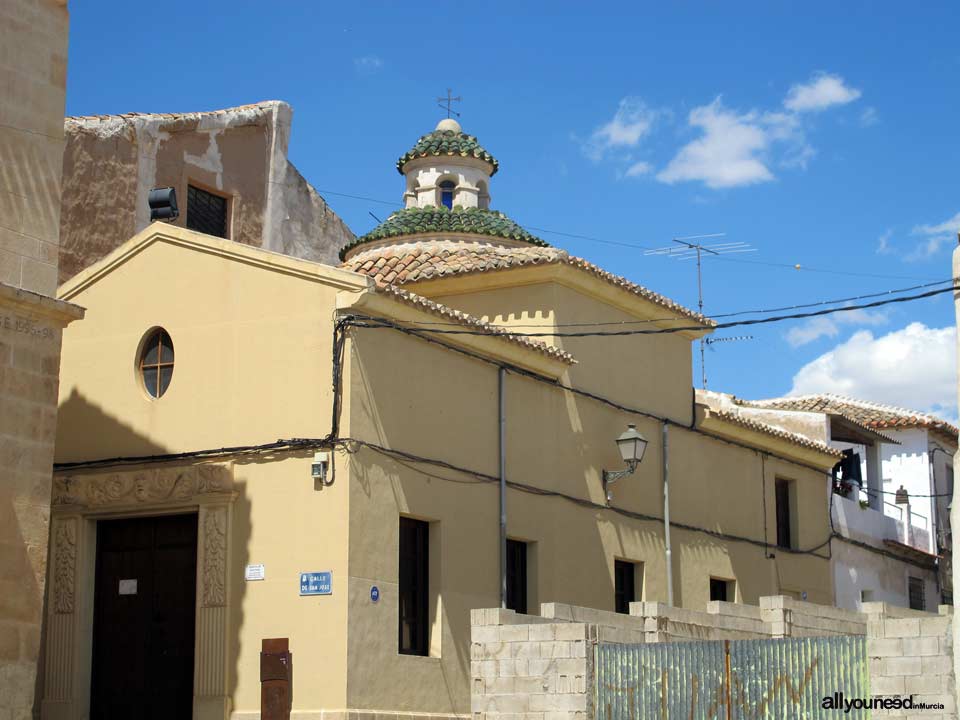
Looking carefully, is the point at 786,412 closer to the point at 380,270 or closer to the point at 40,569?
the point at 380,270

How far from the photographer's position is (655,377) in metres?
20.9

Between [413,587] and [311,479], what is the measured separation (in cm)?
182

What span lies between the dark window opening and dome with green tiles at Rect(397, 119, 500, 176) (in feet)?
1.39

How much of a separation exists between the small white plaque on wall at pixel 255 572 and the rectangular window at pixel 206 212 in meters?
8.14

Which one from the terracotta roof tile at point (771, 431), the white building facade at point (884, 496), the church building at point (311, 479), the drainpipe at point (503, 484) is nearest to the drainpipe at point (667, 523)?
the church building at point (311, 479)

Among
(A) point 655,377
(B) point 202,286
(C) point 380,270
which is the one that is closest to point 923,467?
(A) point 655,377

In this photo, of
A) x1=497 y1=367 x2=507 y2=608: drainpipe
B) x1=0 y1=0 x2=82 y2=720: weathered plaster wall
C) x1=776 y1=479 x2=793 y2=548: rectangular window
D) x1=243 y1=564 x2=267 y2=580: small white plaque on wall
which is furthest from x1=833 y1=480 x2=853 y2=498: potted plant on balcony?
x1=0 y1=0 x2=82 y2=720: weathered plaster wall

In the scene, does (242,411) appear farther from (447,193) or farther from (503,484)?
(447,193)

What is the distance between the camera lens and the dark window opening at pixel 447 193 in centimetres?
2231

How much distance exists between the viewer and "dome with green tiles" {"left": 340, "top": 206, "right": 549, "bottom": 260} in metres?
21.0

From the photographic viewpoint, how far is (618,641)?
13742mm

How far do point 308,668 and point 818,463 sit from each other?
43.2 ft

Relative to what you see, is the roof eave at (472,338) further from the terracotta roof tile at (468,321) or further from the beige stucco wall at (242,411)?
the beige stucco wall at (242,411)

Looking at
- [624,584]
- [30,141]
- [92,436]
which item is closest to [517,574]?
[624,584]
